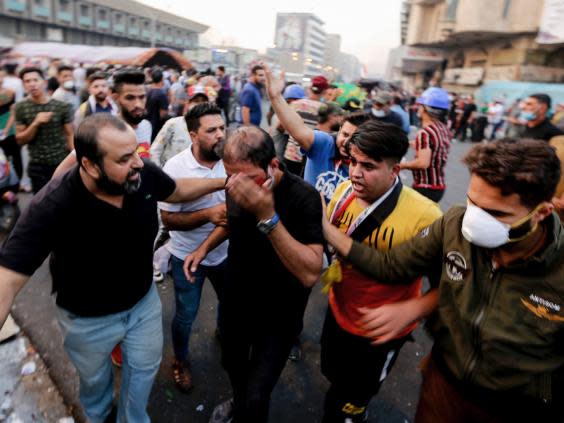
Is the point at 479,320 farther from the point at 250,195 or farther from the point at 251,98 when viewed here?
the point at 251,98

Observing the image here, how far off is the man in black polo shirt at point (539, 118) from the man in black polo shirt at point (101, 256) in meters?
4.52

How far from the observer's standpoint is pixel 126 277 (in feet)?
6.70

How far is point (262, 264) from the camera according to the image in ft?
6.57

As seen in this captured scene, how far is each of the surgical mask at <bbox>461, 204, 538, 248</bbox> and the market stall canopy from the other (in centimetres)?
2938

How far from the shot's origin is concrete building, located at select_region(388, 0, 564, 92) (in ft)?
81.3

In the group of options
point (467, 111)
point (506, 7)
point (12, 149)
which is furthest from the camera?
point (506, 7)

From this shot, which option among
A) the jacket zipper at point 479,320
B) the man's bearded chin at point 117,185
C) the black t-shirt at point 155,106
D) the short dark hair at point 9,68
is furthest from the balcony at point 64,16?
the jacket zipper at point 479,320

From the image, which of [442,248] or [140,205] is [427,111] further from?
[140,205]

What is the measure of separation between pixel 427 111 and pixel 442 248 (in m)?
2.91

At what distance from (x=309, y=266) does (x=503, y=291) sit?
0.79 m

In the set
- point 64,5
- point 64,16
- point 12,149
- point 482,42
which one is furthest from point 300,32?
point 12,149

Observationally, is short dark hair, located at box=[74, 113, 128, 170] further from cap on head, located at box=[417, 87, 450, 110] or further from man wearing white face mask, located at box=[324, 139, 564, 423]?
cap on head, located at box=[417, 87, 450, 110]

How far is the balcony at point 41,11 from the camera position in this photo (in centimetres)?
4784

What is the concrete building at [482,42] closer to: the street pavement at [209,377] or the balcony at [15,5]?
the street pavement at [209,377]
